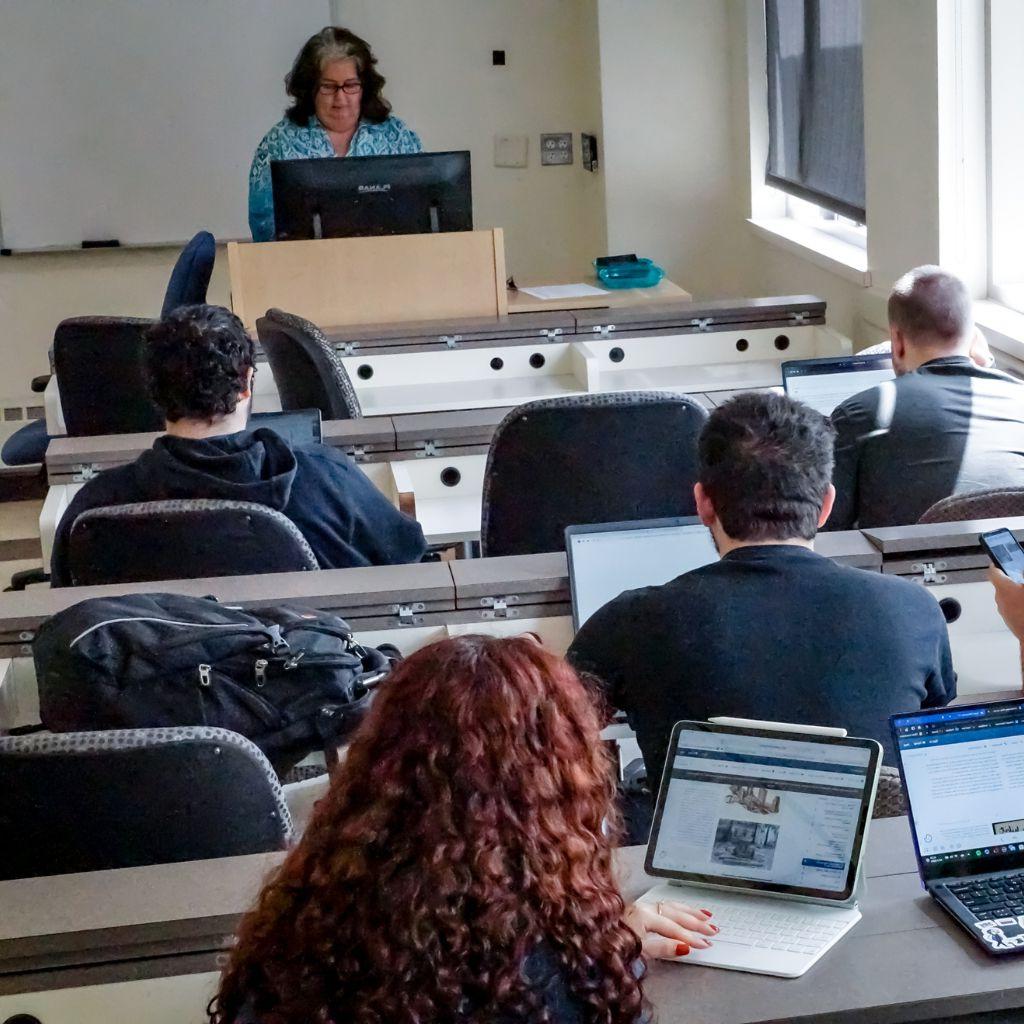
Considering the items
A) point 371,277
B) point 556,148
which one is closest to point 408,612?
point 371,277

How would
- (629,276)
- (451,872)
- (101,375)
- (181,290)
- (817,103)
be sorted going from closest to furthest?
(451,872), (101,375), (181,290), (629,276), (817,103)

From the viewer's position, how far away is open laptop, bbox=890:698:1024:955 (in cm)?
142

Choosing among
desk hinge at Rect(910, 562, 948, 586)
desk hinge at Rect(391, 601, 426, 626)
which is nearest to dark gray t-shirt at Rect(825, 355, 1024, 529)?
desk hinge at Rect(910, 562, 948, 586)

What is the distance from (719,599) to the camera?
179 centimetres

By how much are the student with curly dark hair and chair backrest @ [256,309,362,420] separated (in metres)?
0.77

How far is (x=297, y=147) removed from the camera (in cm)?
507

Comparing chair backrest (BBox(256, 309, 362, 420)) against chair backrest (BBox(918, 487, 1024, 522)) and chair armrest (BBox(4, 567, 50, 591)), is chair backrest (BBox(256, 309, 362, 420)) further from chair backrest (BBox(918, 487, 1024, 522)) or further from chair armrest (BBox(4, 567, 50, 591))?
chair backrest (BBox(918, 487, 1024, 522))

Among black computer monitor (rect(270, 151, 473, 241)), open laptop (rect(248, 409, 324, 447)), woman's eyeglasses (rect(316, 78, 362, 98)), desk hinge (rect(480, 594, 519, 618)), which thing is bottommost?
desk hinge (rect(480, 594, 519, 618))

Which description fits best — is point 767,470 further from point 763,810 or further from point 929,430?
point 929,430

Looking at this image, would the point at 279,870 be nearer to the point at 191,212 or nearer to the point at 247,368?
the point at 247,368

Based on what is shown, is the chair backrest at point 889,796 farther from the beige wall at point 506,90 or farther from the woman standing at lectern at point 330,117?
the beige wall at point 506,90

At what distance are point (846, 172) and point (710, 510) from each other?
3659 millimetres

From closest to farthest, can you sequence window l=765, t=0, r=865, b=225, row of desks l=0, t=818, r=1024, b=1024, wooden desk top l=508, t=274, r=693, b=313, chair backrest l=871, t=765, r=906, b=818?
row of desks l=0, t=818, r=1024, b=1024 < chair backrest l=871, t=765, r=906, b=818 < wooden desk top l=508, t=274, r=693, b=313 < window l=765, t=0, r=865, b=225

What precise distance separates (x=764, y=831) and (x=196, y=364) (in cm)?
162
